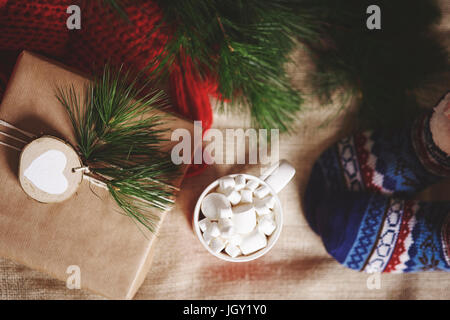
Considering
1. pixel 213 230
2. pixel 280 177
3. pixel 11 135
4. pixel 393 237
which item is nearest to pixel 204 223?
pixel 213 230

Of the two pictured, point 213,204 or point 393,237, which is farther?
point 393,237

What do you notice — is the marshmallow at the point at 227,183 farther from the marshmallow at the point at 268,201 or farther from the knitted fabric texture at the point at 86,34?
the knitted fabric texture at the point at 86,34

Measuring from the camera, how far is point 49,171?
1.59ft

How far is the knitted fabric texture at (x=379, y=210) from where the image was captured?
2.28 ft

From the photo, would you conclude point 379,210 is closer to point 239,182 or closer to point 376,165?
point 376,165

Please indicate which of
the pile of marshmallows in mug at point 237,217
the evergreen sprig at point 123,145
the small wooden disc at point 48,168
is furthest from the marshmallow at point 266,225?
the small wooden disc at point 48,168

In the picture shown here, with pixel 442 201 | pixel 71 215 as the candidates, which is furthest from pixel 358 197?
pixel 71 215

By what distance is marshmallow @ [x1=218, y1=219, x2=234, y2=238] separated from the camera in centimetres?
54

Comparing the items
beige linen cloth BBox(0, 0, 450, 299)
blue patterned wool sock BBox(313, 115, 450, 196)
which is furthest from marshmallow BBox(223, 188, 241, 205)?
blue patterned wool sock BBox(313, 115, 450, 196)

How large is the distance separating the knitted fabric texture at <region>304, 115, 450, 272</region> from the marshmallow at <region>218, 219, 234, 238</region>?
235 millimetres

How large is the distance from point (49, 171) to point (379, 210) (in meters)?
0.60

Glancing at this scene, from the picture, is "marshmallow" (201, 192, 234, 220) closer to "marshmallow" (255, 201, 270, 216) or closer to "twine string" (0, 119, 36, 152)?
"marshmallow" (255, 201, 270, 216)
